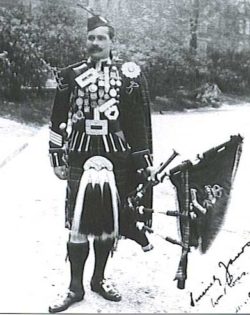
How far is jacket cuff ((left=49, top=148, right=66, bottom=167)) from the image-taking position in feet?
5.60

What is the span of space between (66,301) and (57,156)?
382 millimetres

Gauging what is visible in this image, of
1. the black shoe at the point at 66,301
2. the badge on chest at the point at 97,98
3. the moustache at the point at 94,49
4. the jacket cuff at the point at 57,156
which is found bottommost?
the black shoe at the point at 66,301

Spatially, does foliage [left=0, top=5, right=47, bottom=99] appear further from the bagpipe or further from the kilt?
the bagpipe

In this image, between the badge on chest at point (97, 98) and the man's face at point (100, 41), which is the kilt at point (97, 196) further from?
the man's face at point (100, 41)

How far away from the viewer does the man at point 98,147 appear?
167 cm

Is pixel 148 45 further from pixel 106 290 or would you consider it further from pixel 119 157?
pixel 106 290

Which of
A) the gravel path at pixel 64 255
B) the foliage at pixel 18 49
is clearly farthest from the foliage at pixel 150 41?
the gravel path at pixel 64 255

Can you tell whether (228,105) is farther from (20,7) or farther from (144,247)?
(20,7)

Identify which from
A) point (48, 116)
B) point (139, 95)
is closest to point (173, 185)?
point (139, 95)

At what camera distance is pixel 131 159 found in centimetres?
171

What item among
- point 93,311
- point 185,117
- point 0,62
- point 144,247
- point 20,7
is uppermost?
point 20,7

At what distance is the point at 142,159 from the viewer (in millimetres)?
1703

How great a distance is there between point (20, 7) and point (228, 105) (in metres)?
0.64
